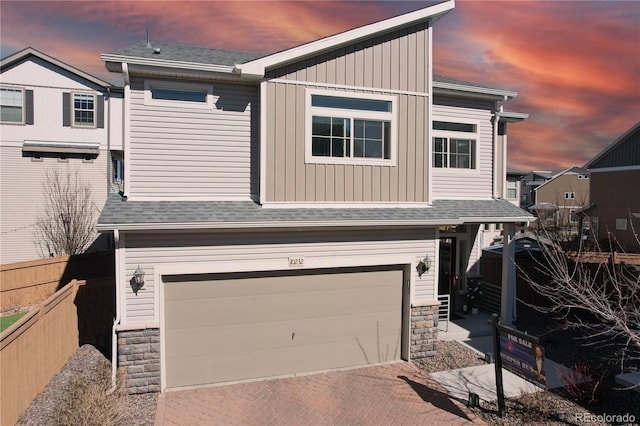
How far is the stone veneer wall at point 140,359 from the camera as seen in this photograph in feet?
23.3

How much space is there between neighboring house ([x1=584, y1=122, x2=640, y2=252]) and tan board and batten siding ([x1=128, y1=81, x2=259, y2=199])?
16.5m

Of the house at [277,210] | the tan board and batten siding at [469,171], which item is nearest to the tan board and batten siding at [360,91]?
the house at [277,210]

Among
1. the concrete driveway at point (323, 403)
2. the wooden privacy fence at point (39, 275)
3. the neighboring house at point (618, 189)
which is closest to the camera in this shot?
the concrete driveway at point (323, 403)

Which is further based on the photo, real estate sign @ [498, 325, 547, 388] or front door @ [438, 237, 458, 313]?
front door @ [438, 237, 458, 313]

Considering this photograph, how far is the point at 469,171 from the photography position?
10758 mm

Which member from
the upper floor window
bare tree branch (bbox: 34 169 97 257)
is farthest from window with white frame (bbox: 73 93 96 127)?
the upper floor window

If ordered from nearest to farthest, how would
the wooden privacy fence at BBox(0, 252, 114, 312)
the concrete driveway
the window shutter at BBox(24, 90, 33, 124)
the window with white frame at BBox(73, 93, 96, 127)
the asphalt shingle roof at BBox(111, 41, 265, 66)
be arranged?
the concrete driveway → the asphalt shingle roof at BBox(111, 41, 265, 66) → the wooden privacy fence at BBox(0, 252, 114, 312) → the window shutter at BBox(24, 90, 33, 124) → the window with white frame at BBox(73, 93, 96, 127)

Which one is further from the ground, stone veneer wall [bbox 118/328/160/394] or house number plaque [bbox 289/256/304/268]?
house number plaque [bbox 289/256/304/268]

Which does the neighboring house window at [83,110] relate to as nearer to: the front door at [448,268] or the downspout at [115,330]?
the downspout at [115,330]

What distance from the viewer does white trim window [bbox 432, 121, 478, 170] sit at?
10422 millimetres

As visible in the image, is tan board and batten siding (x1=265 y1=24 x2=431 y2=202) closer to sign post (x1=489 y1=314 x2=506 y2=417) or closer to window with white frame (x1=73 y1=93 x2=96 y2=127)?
sign post (x1=489 y1=314 x2=506 y2=417)

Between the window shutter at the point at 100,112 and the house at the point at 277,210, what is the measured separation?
923 centimetres

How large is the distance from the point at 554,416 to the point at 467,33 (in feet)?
29.9

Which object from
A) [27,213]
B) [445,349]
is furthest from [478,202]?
[27,213]
